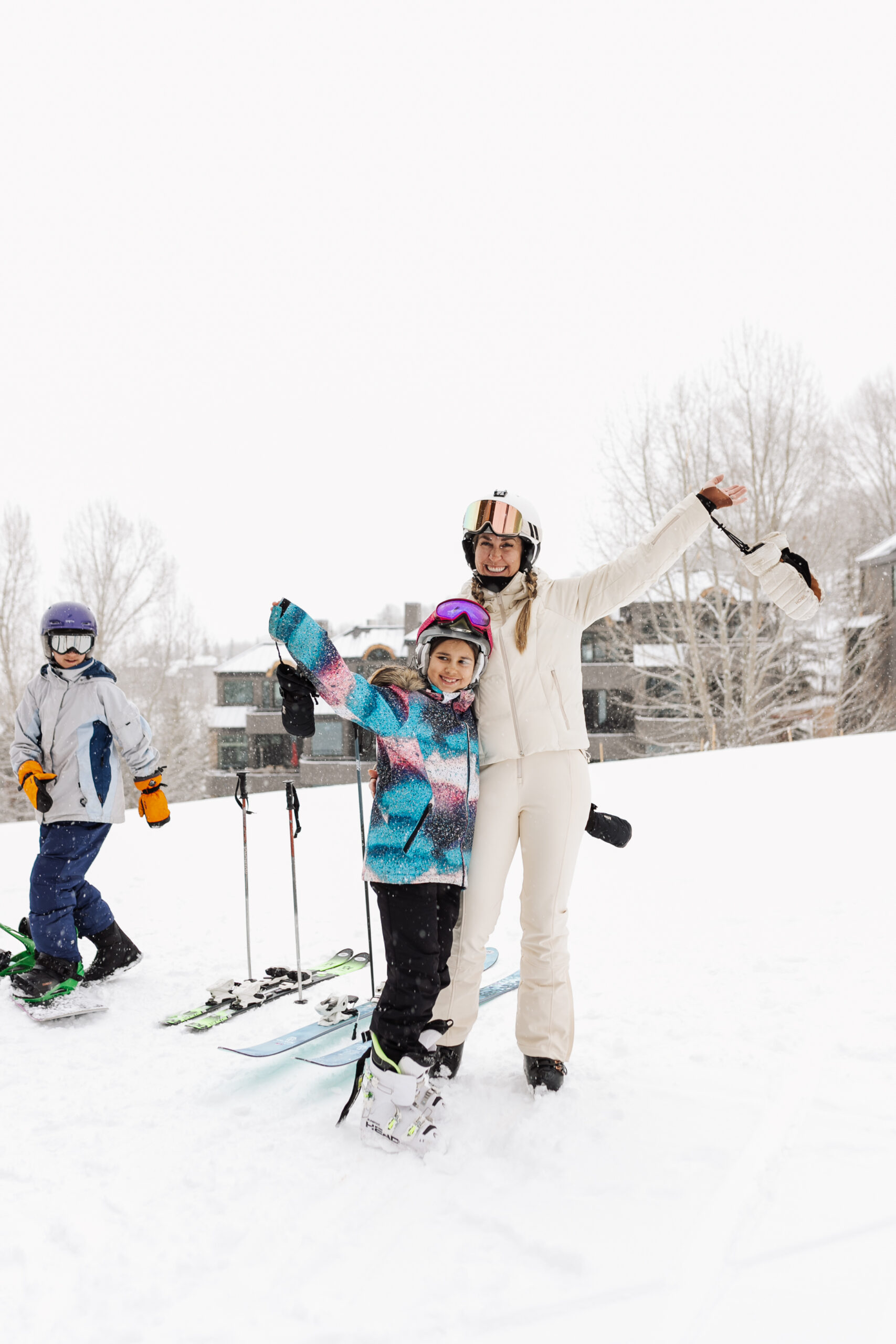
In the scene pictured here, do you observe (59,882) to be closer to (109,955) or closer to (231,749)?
(109,955)

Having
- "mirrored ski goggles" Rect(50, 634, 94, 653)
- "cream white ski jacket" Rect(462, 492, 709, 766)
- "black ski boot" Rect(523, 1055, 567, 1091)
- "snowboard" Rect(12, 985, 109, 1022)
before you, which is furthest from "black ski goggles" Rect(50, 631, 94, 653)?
"black ski boot" Rect(523, 1055, 567, 1091)

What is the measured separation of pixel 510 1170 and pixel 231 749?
32199 mm

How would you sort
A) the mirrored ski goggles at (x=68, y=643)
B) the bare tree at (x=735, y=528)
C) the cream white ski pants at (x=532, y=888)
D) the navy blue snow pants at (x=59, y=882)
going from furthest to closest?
the bare tree at (x=735, y=528), the mirrored ski goggles at (x=68, y=643), the navy blue snow pants at (x=59, y=882), the cream white ski pants at (x=532, y=888)

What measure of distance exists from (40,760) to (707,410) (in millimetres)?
21990

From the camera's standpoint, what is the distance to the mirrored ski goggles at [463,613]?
2629mm

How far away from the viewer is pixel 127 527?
2892 cm

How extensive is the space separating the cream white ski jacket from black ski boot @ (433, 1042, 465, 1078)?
956 millimetres

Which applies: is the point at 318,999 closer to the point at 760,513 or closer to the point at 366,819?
the point at 366,819

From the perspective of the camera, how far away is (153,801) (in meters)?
4.03

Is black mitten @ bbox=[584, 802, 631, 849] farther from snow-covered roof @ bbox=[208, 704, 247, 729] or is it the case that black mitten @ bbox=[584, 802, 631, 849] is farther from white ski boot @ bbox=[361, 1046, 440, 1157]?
snow-covered roof @ bbox=[208, 704, 247, 729]

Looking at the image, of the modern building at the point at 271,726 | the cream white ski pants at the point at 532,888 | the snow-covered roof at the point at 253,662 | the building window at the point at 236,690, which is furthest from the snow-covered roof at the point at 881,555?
the cream white ski pants at the point at 532,888

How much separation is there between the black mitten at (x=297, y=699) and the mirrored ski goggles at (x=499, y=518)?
2.70 feet

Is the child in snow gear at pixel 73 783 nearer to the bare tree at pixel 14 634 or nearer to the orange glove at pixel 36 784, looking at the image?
the orange glove at pixel 36 784

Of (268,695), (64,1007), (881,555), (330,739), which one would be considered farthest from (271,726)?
(64,1007)
